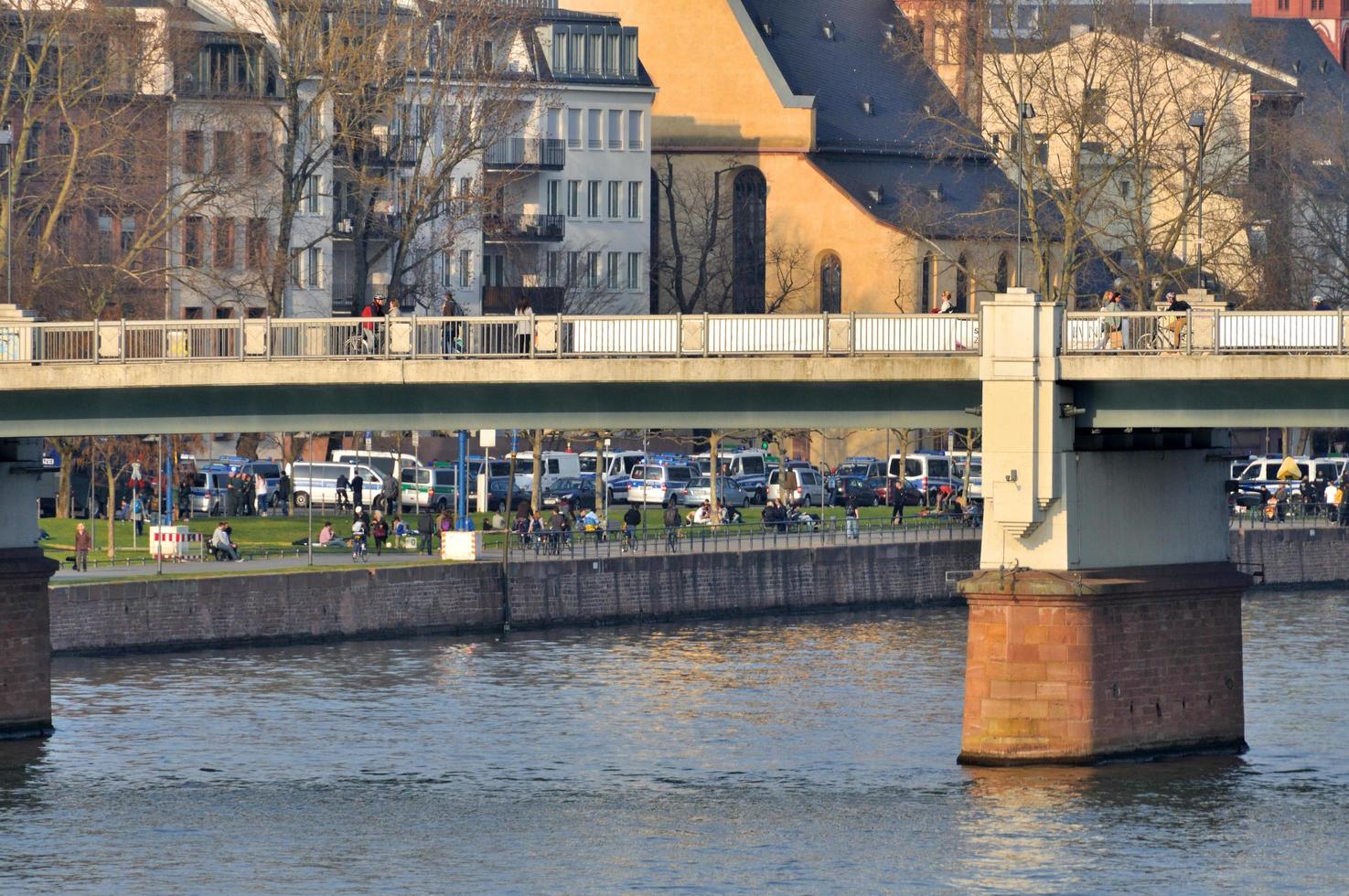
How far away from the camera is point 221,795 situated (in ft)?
170

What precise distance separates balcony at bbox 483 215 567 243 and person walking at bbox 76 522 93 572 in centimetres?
4939

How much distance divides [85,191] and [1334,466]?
49065 mm

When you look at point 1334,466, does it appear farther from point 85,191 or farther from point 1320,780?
point 1320,780

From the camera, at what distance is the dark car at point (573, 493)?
336 ft

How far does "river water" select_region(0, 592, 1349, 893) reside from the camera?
45094 millimetres

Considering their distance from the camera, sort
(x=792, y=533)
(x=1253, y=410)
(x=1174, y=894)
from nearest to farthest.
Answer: (x=1174, y=894), (x=1253, y=410), (x=792, y=533)

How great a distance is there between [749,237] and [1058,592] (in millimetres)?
91059

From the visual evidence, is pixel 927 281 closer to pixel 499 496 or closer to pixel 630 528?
pixel 499 496

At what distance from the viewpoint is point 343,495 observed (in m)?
96.1

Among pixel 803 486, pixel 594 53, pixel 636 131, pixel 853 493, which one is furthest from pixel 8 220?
pixel 636 131

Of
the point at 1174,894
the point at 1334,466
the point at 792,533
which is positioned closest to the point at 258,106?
the point at 792,533

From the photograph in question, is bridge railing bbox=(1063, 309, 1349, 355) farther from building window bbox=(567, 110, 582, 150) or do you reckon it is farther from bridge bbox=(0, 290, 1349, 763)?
building window bbox=(567, 110, 582, 150)

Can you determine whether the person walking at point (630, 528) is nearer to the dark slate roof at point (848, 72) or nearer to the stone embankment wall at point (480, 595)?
the stone embankment wall at point (480, 595)

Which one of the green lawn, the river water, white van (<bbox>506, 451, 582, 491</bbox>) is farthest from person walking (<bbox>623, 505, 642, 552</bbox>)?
the river water
